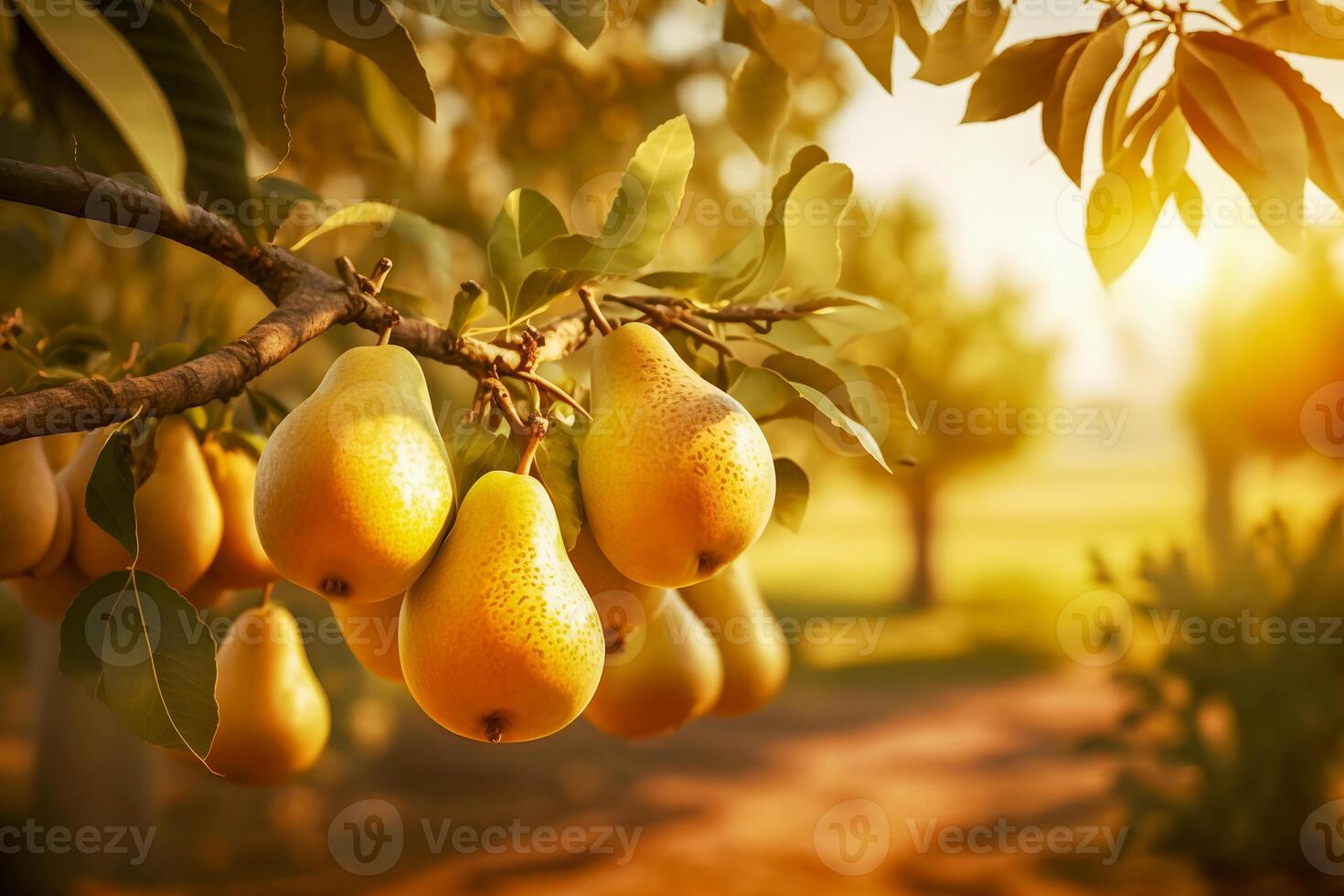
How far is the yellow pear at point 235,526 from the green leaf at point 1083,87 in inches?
39.8

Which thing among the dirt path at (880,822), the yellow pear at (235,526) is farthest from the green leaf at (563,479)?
the dirt path at (880,822)

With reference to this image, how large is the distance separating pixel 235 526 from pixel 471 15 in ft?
2.11

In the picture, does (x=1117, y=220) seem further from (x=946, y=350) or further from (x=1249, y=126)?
(x=946, y=350)

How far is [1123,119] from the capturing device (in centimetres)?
114

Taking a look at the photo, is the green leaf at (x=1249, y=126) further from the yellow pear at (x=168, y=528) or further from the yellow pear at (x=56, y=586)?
the yellow pear at (x=56, y=586)

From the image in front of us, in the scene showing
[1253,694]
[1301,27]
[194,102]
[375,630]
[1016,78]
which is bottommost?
[1253,694]

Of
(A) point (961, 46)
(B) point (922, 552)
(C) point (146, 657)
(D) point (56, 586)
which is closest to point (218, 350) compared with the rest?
(C) point (146, 657)

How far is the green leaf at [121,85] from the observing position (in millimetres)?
460

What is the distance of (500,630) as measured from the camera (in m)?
0.80

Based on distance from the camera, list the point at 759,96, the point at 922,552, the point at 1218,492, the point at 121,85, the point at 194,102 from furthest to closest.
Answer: the point at 922,552 → the point at 1218,492 → the point at 759,96 → the point at 194,102 → the point at 121,85

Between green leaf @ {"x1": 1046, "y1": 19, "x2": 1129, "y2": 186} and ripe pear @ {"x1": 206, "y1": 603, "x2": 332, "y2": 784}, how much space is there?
1103mm

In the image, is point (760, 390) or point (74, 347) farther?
point (74, 347)

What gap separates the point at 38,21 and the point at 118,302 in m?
3.35

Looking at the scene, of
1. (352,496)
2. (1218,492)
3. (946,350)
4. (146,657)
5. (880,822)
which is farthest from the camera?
(1218,492)
